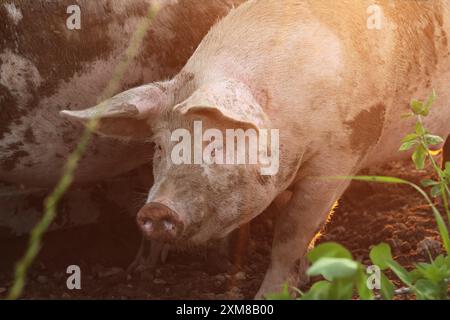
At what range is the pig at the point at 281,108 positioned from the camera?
2934 mm

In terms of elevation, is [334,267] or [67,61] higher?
[67,61]

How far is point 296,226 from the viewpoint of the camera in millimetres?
3484

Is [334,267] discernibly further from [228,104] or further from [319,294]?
[228,104]

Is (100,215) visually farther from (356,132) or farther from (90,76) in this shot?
(356,132)

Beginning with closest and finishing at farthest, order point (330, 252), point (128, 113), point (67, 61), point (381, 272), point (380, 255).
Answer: point (330, 252)
point (380, 255)
point (381, 272)
point (128, 113)
point (67, 61)

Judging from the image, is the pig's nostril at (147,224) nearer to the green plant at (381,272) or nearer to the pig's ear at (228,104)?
the pig's ear at (228,104)

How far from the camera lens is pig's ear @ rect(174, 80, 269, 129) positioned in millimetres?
2773

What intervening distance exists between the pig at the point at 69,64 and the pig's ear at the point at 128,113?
56 centimetres

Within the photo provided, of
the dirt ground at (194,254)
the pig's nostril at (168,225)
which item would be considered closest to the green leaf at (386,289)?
the pig's nostril at (168,225)

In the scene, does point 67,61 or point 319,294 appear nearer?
point 319,294

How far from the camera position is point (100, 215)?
14.8 ft

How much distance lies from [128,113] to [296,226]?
35.0 inches

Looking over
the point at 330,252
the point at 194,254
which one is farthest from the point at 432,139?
the point at 194,254
